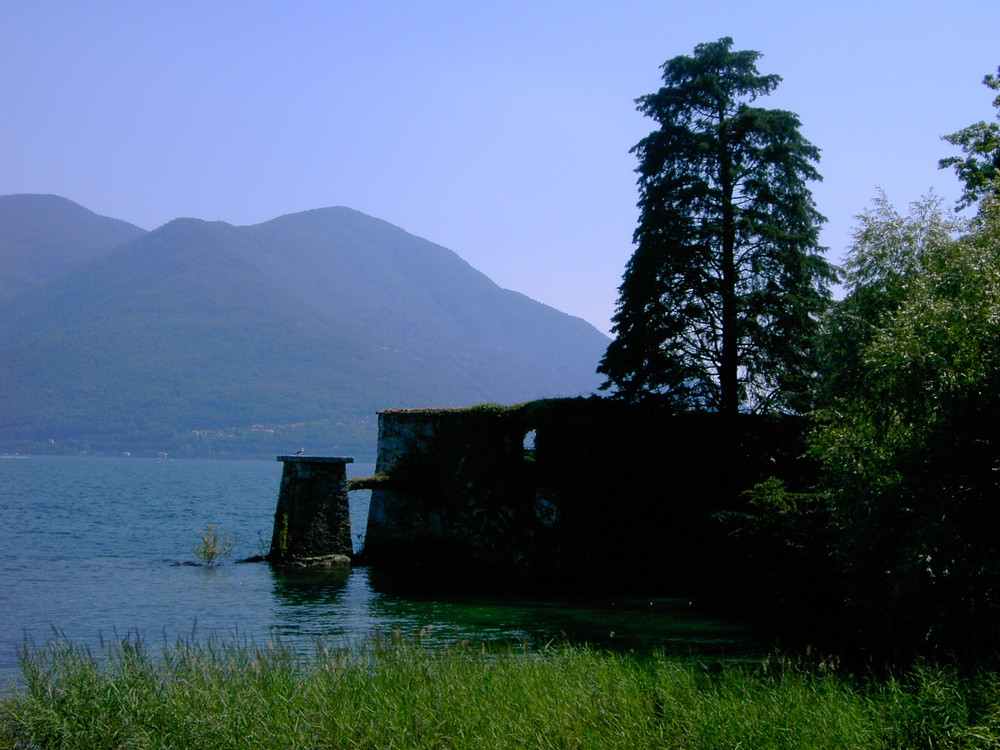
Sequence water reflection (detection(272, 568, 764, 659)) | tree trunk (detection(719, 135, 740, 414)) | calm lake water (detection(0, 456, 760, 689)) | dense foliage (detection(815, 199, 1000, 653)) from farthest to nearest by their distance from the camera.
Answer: tree trunk (detection(719, 135, 740, 414))
calm lake water (detection(0, 456, 760, 689))
water reflection (detection(272, 568, 764, 659))
dense foliage (detection(815, 199, 1000, 653))

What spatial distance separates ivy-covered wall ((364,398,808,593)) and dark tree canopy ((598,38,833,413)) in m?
1.58

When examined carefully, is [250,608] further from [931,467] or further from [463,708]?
[931,467]

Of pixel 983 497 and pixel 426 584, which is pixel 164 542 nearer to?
pixel 426 584

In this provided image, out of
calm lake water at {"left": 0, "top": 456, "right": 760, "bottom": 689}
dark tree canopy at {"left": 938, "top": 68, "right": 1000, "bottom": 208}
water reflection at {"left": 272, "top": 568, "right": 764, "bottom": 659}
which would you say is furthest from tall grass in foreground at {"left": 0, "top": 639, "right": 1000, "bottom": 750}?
dark tree canopy at {"left": 938, "top": 68, "right": 1000, "bottom": 208}

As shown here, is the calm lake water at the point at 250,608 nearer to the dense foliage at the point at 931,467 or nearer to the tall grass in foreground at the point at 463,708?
the tall grass in foreground at the point at 463,708

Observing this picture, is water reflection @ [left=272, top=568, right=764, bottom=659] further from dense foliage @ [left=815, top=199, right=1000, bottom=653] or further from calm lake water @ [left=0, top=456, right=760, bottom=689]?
dense foliage @ [left=815, top=199, right=1000, bottom=653]

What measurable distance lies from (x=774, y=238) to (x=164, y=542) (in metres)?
28.9

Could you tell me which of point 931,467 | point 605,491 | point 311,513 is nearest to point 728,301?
point 605,491

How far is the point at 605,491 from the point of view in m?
32.2

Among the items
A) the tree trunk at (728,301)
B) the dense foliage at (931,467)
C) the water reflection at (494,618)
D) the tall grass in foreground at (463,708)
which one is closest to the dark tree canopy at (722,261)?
the tree trunk at (728,301)

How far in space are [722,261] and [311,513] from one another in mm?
17389

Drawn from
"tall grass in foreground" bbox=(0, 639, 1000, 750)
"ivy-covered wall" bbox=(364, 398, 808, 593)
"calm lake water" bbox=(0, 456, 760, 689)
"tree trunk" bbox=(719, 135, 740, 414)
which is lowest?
"calm lake water" bbox=(0, 456, 760, 689)

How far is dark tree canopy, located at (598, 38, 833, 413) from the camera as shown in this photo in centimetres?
3303

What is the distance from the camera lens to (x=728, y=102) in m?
34.7
